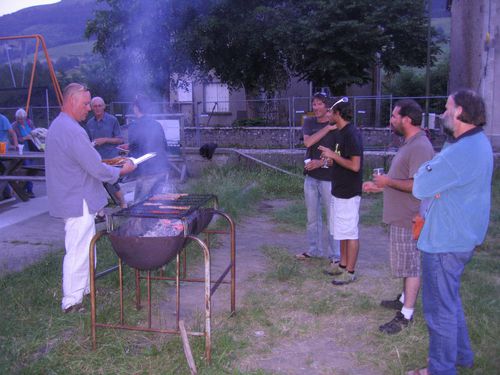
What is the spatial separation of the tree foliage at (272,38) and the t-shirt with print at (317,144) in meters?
10.8

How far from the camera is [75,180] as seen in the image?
3838 mm

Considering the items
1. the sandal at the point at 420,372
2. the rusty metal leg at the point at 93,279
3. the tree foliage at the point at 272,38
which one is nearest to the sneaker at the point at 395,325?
the sandal at the point at 420,372

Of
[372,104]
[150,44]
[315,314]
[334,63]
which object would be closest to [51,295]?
[315,314]

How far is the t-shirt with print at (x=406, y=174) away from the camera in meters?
3.49

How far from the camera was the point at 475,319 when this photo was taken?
150 inches

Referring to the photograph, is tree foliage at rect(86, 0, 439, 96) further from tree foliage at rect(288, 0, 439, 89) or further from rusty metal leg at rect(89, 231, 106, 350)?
rusty metal leg at rect(89, 231, 106, 350)

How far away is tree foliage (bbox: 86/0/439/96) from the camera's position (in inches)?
619

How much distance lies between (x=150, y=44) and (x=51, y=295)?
467 inches

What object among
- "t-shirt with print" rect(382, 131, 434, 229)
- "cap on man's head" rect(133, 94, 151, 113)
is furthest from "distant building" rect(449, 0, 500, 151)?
"t-shirt with print" rect(382, 131, 434, 229)

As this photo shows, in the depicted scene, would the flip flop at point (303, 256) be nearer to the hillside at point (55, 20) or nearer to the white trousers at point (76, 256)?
the white trousers at point (76, 256)

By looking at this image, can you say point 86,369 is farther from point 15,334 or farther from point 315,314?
point 315,314

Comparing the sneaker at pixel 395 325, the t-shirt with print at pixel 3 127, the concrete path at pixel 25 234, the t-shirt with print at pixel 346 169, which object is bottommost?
the sneaker at pixel 395 325

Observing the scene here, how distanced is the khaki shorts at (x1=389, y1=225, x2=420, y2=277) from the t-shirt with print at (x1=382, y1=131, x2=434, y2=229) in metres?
0.06

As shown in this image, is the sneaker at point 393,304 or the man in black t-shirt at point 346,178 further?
the man in black t-shirt at point 346,178
